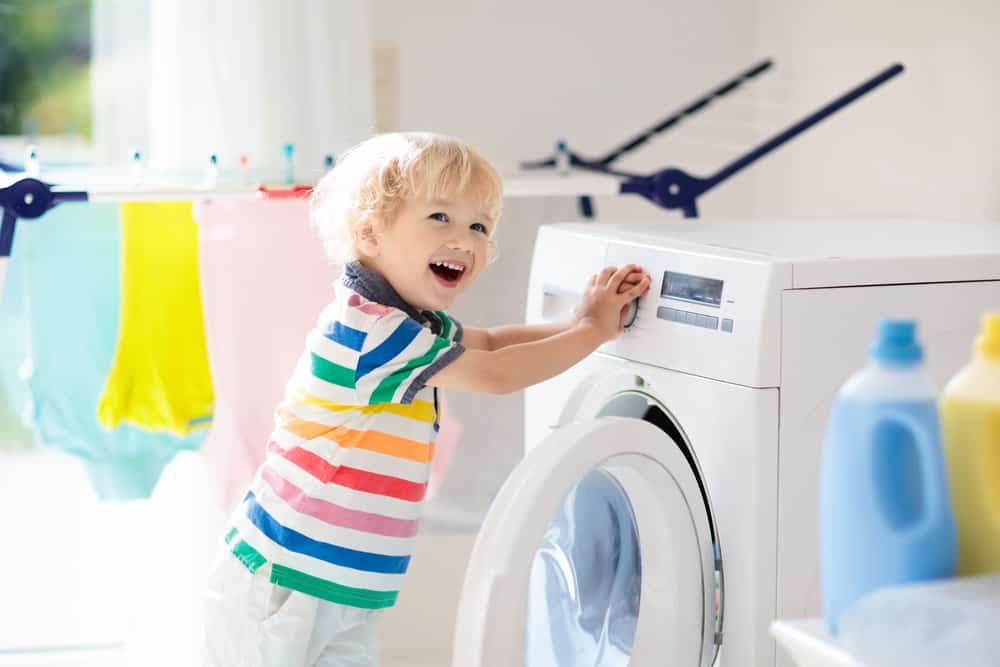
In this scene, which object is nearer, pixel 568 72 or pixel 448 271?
pixel 448 271

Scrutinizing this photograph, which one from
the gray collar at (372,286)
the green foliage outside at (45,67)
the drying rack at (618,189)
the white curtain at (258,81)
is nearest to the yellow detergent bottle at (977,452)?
the gray collar at (372,286)

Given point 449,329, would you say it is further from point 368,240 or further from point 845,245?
point 845,245

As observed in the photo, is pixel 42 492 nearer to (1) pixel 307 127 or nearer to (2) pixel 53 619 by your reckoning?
(2) pixel 53 619

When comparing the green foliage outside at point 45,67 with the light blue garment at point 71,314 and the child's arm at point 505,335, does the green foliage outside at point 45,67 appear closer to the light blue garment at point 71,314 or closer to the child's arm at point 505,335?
the light blue garment at point 71,314

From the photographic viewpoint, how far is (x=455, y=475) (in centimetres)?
226

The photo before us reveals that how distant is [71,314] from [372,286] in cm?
61

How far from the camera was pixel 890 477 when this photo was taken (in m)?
0.88

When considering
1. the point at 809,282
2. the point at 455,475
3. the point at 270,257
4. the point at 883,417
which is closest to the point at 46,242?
the point at 270,257

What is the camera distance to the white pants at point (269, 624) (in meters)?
1.52

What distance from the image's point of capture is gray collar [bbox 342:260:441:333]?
59.9 inches

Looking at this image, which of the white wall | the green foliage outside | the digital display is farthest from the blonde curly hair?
the green foliage outside

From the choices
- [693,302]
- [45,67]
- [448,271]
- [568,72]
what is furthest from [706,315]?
[45,67]

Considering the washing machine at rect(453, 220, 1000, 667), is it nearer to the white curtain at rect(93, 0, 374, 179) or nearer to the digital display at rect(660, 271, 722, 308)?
the digital display at rect(660, 271, 722, 308)

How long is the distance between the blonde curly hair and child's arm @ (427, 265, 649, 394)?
16 cm
